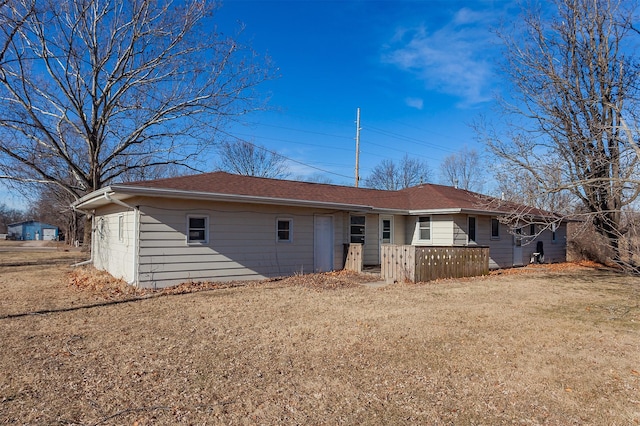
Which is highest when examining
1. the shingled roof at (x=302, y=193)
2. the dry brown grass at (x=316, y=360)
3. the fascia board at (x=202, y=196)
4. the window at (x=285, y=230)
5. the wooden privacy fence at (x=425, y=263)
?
the shingled roof at (x=302, y=193)

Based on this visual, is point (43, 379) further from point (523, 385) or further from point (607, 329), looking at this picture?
point (607, 329)

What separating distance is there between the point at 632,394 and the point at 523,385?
3.55 feet

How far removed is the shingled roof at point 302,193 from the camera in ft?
34.9

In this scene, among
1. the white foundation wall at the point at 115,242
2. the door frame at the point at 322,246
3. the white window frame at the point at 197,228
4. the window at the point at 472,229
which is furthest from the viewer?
the window at the point at 472,229

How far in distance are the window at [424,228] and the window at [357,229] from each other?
283 centimetres

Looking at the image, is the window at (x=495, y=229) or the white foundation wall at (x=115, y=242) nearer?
the white foundation wall at (x=115, y=242)

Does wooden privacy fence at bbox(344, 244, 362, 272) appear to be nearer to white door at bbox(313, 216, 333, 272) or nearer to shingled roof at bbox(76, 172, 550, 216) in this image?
white door at bbox(313, 216, 333, 272)

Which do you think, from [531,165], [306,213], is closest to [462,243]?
[531,165]

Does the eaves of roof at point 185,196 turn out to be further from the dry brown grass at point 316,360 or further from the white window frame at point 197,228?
the dry brown grass at point 316,360

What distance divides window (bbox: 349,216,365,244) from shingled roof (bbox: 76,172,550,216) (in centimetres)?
68

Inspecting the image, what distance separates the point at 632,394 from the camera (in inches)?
165

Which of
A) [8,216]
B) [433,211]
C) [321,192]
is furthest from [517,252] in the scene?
[8,216]

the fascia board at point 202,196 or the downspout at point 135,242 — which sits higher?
the fascia board at point 202,196

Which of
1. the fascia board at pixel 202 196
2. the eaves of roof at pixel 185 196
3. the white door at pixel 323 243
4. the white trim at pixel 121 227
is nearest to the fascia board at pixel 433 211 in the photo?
the white door at pixel 323 243
